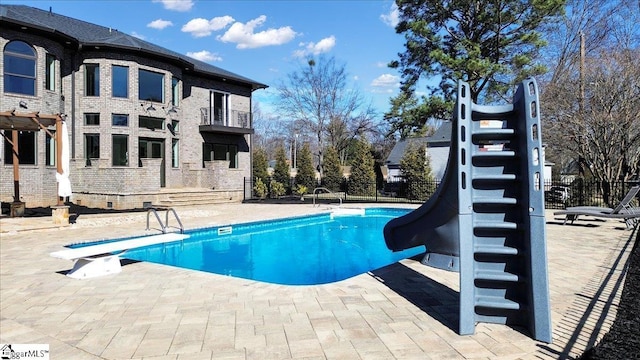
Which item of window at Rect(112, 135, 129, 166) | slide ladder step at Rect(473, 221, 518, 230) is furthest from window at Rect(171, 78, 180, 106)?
slide ladder step at Rect(473, 221, 518, 230)

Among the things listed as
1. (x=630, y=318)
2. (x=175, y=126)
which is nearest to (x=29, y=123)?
(x=175, y=126)

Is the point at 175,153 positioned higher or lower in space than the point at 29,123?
lower

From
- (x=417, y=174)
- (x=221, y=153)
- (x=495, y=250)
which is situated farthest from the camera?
(x=221, y=153)

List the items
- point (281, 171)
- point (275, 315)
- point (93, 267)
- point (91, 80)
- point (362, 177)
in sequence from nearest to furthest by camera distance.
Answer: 1. point (275, 315)
2. point (93, 267)
3. point (91, 80)
4. point (362, 177)
5. point (281, 171)

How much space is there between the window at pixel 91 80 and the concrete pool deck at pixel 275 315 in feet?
41.5

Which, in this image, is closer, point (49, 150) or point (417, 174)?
point (49, 150)

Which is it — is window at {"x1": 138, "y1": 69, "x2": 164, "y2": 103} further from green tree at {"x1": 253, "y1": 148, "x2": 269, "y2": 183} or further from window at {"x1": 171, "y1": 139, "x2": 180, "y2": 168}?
green tree at {"x1": 253, "y1": 148, "x2": 269, "y2": 183}

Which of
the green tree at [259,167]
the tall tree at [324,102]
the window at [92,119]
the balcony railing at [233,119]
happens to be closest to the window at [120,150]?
the window at [92,119]

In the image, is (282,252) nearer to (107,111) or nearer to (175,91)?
(107,111)

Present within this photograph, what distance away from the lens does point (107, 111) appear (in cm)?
1761

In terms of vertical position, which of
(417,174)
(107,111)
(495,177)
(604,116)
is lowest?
(495,177)

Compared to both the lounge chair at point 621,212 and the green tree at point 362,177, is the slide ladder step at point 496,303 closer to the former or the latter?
the lounge chair at point 621,212

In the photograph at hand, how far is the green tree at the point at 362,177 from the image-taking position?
2486cm

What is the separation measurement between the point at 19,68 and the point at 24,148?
10.2ft
